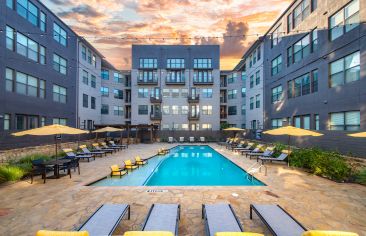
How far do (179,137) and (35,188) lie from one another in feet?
98.6

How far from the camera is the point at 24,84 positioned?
61.3 feet

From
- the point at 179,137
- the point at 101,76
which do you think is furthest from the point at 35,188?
the point at 101,76

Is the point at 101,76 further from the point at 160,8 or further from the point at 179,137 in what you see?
the point at 160,8

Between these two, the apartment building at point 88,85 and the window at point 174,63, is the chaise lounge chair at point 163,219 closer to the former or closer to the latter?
the apartment building at point 88,85

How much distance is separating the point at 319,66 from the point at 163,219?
1735cm

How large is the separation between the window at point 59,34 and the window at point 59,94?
565 cm

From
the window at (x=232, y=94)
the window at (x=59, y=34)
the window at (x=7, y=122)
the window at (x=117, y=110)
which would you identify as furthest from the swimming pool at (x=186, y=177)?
the window at (x=232, y=94)

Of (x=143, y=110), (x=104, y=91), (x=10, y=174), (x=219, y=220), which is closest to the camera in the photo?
(x=219, y=220)

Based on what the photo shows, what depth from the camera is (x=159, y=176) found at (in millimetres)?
13609

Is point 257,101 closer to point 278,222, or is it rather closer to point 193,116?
point 193,116

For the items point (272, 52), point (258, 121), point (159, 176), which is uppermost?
point (272, 52)

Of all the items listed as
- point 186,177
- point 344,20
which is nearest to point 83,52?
point 186,177

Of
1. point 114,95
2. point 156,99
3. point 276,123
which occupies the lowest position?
point 276,123

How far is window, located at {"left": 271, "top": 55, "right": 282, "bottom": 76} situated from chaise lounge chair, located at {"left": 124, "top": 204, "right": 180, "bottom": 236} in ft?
74.0
